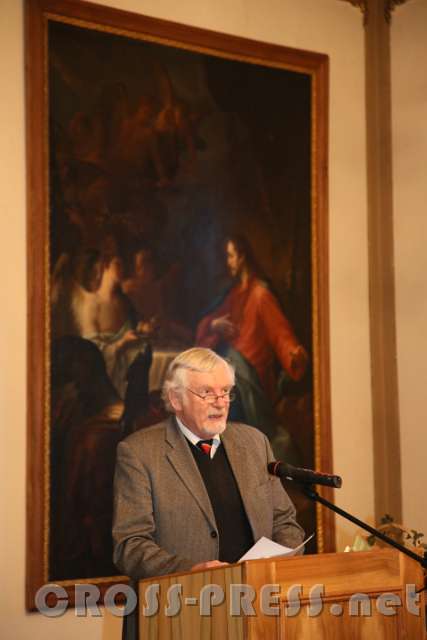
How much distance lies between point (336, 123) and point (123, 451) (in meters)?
3.92

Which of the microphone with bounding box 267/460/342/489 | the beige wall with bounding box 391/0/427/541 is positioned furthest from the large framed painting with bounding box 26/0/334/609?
the microphone with bounding box 267/460/342/489

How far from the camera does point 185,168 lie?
283 inches

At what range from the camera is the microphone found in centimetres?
405

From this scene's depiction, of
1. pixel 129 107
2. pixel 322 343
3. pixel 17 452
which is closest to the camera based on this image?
pixel 17 452

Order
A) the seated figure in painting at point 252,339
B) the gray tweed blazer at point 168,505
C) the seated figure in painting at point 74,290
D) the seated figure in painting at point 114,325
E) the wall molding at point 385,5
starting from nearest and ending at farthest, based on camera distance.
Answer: the gray tweed blazer at point 168,505
the seated figure in painting at point 74,290
the seated figure in painting at point 114,325
the seated figure in painting at point 252,339
the wall molding at point 385,5

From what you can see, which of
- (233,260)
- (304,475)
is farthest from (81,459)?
(304,475)

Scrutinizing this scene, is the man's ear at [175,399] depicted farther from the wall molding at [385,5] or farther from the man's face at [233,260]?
the wall molding at [385,5]

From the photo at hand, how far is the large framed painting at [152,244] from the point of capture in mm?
6496

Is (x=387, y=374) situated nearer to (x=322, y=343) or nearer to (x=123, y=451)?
(x=322, y=343)

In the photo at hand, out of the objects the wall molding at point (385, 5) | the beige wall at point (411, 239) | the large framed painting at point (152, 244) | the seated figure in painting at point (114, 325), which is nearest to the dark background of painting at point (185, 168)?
the large framed painting at point (152, 244)

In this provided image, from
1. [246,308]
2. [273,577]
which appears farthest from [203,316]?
[273,577]

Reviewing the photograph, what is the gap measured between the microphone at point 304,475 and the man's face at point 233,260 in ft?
10.3

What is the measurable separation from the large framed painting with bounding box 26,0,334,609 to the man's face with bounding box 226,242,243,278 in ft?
0.04

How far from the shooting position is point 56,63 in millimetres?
6676
